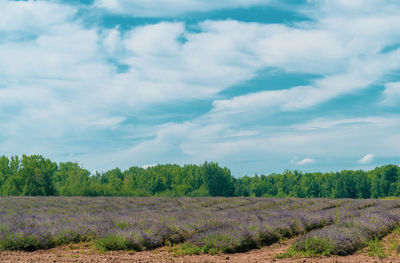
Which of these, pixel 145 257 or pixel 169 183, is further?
pixel 169 183

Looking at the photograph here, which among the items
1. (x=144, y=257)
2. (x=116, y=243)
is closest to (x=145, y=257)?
(x=144, y=257)

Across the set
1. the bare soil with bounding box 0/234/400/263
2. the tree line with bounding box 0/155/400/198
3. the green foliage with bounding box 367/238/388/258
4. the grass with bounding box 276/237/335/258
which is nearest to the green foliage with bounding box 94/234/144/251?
the bare soil with bounding box 0/234/400/263

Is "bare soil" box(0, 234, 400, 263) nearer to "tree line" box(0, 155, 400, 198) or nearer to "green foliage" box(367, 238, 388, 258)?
"green foliage" box(367, 238, 388, 258)

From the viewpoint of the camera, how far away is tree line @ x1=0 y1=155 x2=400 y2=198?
50.9m

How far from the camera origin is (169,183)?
80.8m

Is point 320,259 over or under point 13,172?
under

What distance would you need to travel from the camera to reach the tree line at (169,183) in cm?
5094

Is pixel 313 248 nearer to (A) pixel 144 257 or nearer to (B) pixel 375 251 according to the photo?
(B) pixel 375 251

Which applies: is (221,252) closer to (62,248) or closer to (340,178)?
(62,248)

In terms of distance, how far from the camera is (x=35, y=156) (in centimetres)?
5869

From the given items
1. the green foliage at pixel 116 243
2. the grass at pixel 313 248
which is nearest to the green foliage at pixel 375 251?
the grass at pixel 313 248

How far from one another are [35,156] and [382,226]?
5586 centimetres

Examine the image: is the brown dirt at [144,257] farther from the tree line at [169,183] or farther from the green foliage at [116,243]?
the tree line at [169,183]

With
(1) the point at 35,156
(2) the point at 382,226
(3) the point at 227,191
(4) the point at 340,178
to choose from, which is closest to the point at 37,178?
(1) the point at 35,156
